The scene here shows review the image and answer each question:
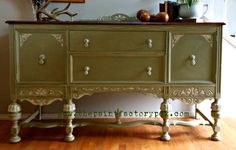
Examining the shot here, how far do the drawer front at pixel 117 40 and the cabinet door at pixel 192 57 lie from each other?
4.3 inches

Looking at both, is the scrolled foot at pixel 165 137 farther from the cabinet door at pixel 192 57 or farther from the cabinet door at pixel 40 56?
the cabinet door at pixel 40 56

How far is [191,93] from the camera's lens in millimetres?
2061

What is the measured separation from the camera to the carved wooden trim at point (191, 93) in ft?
6.72

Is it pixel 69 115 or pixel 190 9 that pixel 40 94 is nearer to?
pixel 69 115

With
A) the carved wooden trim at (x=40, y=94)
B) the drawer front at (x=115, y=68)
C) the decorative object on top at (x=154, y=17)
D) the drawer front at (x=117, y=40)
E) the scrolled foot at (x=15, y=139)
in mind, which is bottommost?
the scrolled foot at (x=15, y=139)

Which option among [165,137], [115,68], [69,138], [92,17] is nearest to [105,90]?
[115,68]

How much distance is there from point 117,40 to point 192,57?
0.52m

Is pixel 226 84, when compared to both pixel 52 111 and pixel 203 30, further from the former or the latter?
pixel 52 111

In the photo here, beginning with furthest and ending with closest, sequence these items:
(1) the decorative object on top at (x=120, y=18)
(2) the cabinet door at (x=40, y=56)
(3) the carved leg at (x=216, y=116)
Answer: (1) the decorative object on top at (x=120, y=18) < (3) the carved leg at (x=216, y=116) < (2) the cabinet door at (x=40, y=56)

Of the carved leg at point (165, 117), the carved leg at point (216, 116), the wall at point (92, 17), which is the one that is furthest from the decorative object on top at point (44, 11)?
the carved leg at point (216, 116)

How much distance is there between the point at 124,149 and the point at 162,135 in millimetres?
329

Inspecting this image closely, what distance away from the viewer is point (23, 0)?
8.20 ft

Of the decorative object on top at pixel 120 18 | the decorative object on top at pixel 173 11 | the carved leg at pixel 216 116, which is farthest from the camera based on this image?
the decorative object on top at pixel 120 18

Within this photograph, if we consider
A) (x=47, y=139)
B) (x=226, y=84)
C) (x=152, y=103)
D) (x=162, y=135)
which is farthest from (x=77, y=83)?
(x=226, y=84)
